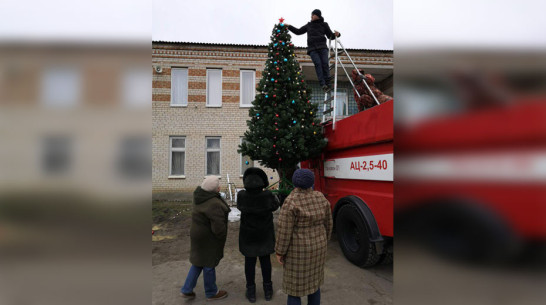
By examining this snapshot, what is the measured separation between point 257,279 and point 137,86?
11.6ft

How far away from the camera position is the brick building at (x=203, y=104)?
478 inches

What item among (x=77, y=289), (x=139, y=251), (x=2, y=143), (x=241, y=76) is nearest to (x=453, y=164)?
(x=139, y=251)

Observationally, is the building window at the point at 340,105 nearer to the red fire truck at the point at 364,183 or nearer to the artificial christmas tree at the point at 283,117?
the artificial christmas tree at the point at 283,117

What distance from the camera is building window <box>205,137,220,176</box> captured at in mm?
12406

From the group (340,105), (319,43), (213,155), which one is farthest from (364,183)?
(213,155)

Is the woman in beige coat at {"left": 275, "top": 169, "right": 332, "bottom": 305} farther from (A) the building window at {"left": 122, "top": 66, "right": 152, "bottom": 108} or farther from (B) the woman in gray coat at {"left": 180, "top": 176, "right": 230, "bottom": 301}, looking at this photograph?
(A) the building window at {"left": 122, "top": 66, "right": 152, "bottom": 108}

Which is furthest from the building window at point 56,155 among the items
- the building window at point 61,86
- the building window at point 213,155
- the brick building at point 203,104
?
the building window at point 213,155

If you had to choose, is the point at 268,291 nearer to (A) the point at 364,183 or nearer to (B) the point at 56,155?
(A) the point at 364,183

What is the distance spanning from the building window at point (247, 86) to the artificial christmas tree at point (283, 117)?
7373mm

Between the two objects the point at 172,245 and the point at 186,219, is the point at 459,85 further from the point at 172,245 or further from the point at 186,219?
the point at 186,219

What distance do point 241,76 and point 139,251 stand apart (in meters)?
12.6

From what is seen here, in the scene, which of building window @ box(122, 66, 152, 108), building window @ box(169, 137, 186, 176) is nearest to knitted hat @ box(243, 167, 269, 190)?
building window @ box(122, 66, 152, 108)

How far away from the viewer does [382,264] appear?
13.4 feet

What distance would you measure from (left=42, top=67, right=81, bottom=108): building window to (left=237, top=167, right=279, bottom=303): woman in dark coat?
2.55m
